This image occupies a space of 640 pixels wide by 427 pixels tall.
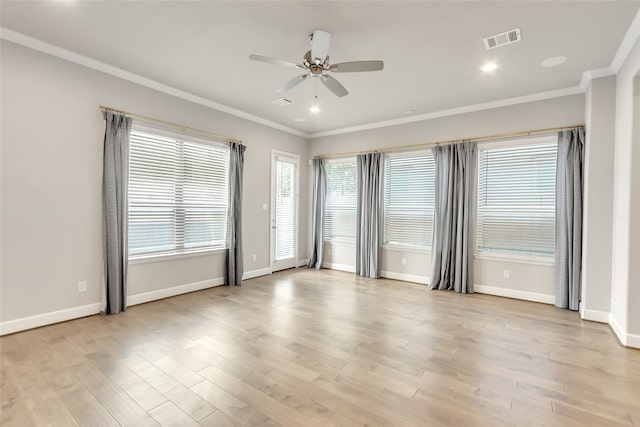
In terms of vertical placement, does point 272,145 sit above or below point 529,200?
above

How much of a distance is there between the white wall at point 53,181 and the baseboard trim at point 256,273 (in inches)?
67.1

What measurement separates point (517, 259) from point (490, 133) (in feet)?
6.47

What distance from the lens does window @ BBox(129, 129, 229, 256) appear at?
4156mm

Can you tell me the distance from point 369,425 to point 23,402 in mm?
2298

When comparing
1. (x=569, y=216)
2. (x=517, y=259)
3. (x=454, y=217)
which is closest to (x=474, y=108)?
(x=454, y=217)

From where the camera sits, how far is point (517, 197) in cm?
468

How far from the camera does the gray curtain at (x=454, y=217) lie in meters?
4.93

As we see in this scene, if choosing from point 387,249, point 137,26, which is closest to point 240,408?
point 137,26

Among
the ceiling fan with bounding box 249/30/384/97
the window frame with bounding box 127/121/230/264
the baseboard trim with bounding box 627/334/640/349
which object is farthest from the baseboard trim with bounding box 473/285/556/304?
the window frame with bounding box 127/121/230/264

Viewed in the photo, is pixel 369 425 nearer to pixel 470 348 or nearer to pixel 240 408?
pixel 240 408

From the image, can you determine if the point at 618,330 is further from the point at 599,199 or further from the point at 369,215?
the point at 369,215

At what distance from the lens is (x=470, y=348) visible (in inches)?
117

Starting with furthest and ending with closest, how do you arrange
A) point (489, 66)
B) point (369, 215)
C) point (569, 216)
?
point (369, 215), point (569, 216), point (489, 66)

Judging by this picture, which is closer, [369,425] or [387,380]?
[369,425]
